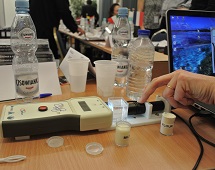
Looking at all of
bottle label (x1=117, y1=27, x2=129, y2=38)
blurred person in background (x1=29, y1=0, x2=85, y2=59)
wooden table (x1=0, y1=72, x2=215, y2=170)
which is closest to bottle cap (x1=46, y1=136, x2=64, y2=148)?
wooden table (x1=0, y1=72, x2=215, y2=170)

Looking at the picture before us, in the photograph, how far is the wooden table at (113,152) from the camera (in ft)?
1.82

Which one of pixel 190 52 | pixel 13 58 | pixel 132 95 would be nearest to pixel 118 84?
pixel 132 95

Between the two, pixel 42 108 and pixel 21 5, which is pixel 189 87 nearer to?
pixel 42 108

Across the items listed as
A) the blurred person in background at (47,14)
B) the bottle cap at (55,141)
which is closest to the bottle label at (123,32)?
the bottle cap at (55,141)

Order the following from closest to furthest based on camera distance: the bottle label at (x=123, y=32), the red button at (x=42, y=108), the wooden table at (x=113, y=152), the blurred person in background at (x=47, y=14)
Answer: the wooden table at (x=113, y=152) → the red button at (x=42, y=108) → the bottle label at (x=123, y=32) → the blurred person in background at (x=47, y=14)

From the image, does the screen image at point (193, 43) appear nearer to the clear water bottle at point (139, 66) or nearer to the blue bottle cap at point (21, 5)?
the clear water bottle at point (139, 66)

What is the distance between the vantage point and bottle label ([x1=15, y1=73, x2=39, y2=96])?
2.68ft

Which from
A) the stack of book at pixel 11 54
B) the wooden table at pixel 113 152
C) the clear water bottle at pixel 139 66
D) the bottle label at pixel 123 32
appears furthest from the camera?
the bottle label at pixel 123 32

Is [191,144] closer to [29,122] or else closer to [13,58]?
[29,122]

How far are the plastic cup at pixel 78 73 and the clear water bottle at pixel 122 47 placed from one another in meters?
0.18

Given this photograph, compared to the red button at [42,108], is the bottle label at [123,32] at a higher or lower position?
higher

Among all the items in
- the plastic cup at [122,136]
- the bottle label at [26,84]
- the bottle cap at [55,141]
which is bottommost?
the bottle cap at [55,141]

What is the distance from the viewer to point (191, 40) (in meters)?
0.92

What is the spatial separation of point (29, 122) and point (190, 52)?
69 centimetres
